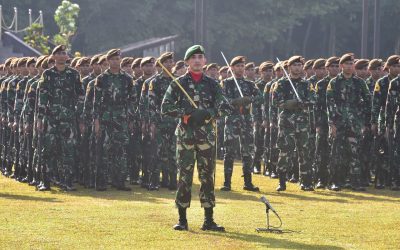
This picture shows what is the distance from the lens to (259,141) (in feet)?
78.1

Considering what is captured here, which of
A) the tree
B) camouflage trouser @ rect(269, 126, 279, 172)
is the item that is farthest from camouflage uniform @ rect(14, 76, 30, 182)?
the tree

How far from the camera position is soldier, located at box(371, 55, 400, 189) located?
19.6 m

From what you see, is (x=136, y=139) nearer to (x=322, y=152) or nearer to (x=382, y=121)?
(x=322, y=152)

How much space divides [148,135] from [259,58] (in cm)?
5459

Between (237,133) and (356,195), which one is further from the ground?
(237,133)

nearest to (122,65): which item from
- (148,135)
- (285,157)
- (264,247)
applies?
(148,135)

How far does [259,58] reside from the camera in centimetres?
7369

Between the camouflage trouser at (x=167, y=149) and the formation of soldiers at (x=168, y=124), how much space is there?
2 cm

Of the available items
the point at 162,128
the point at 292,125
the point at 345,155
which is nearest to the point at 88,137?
the point at 162,128

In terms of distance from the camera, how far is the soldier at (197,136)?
13.7 meters

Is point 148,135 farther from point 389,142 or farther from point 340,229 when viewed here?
point 340,229

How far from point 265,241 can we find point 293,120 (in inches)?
263

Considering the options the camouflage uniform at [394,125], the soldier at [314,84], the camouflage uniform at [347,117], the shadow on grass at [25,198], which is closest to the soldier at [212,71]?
the soldier at [314,84]

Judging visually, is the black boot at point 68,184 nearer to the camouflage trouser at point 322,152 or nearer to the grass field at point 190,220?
the grass field at point 190,220
